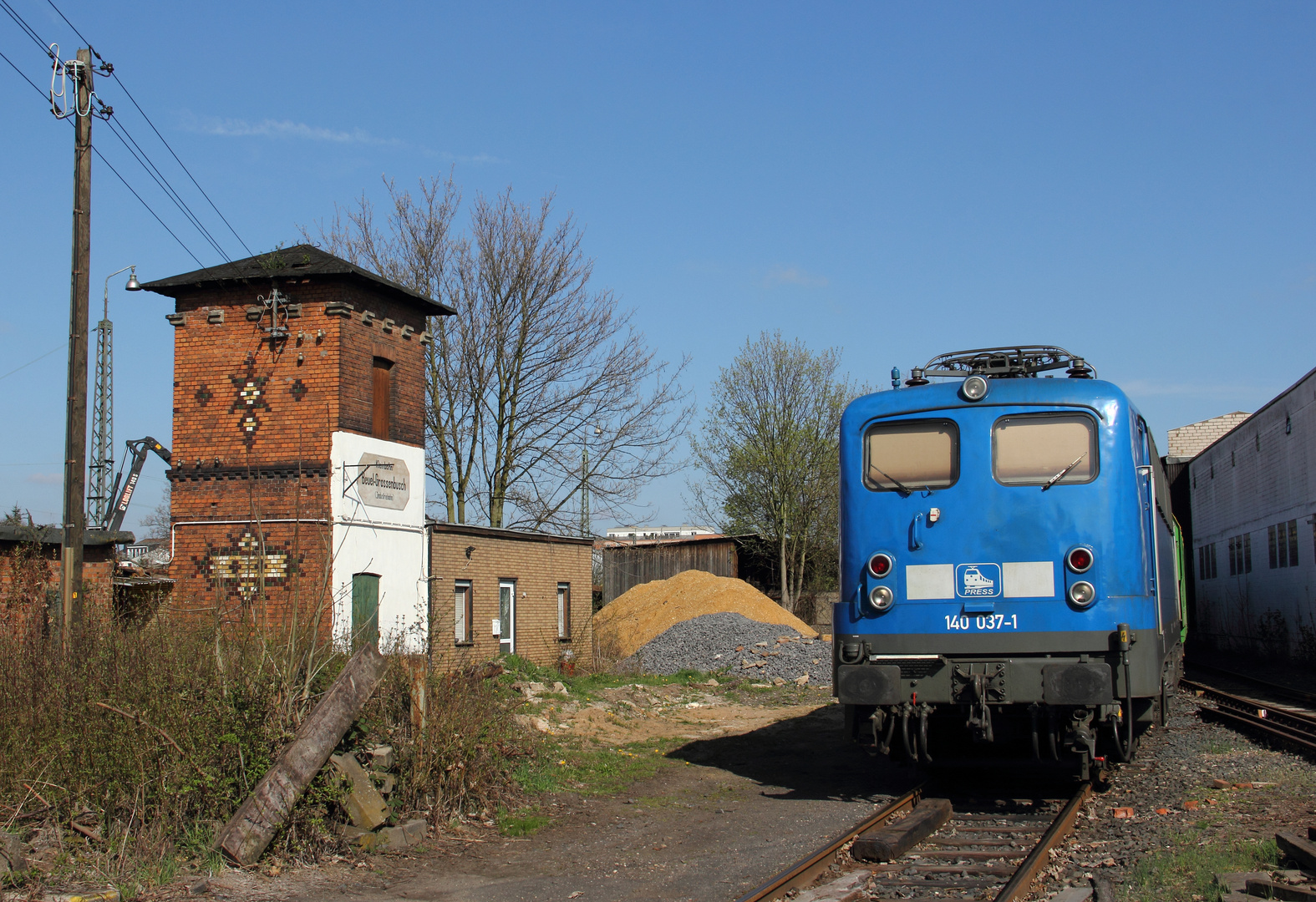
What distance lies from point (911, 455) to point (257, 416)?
13617mm

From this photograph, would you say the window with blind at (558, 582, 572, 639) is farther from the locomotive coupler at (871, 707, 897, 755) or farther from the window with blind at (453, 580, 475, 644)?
the locomotive coupler at (871, 707, 897, 755)

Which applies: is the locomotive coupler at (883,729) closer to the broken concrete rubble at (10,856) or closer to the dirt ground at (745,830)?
the dirt ground at (745,830)

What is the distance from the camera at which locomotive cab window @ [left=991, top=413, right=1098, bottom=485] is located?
9016 millimetres

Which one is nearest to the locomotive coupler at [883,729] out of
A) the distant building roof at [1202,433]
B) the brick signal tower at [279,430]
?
the brick signal tower at [279,430]

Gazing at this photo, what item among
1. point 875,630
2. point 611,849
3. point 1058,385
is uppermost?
point 1058,385

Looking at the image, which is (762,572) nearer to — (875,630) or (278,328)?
(278,328)

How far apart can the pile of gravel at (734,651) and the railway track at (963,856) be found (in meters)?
15.1

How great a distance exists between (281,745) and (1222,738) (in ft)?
34.6

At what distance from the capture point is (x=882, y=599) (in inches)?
364

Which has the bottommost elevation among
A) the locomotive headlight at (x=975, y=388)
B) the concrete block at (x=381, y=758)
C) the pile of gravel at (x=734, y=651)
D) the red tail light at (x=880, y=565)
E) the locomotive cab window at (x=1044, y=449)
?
the pile of gravel at (x=734, y=651)

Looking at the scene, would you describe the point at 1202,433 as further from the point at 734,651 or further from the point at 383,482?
the point at 383,482

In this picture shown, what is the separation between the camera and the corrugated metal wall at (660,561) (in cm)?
3888

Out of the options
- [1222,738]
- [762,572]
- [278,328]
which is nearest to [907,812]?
[1222,738]

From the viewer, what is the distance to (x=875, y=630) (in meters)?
9.22
